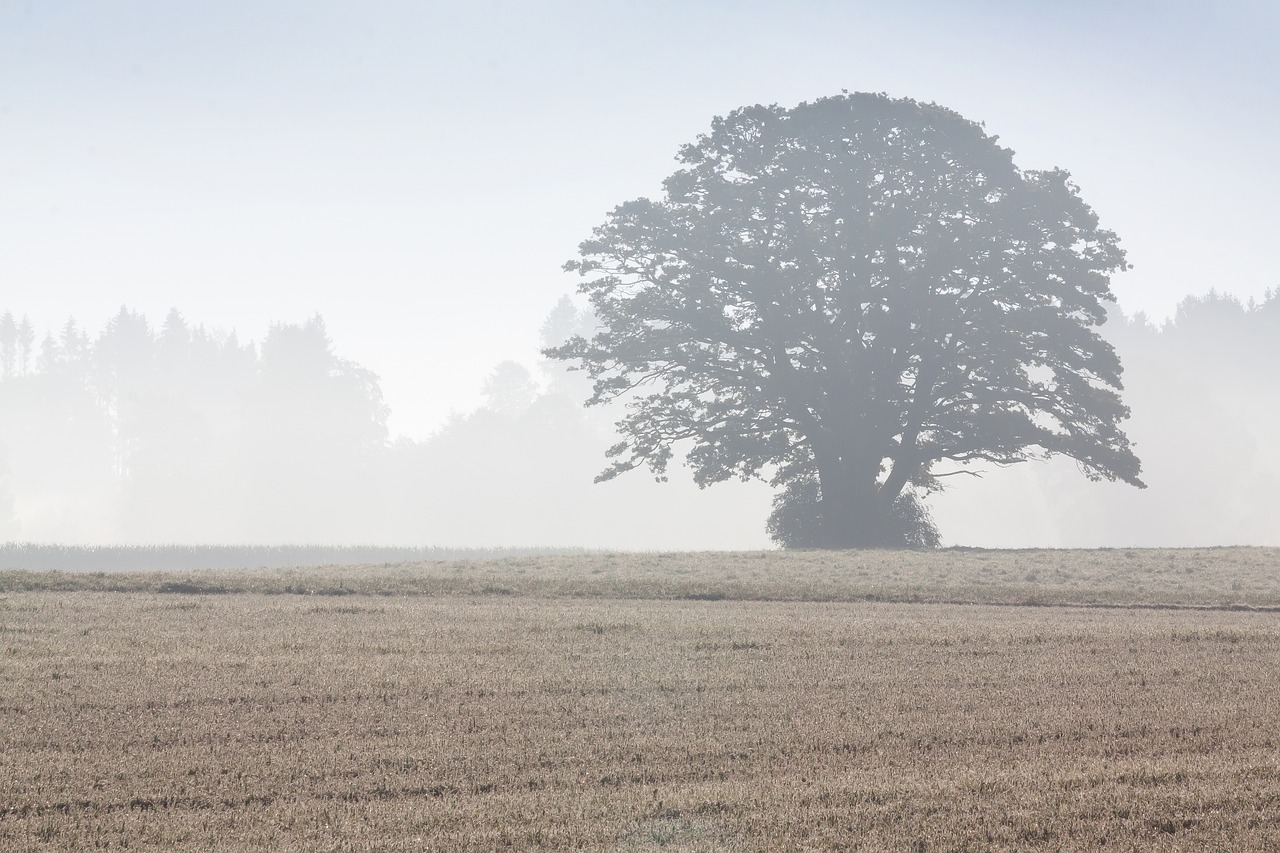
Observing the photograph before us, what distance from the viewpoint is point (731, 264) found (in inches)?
1439

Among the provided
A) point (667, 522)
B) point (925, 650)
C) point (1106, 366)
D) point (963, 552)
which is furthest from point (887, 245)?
point (667, 522)

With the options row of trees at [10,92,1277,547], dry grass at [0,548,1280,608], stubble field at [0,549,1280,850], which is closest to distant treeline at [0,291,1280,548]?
row of trees at [10,92,1277,547]

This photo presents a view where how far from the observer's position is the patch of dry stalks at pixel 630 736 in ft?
22.3

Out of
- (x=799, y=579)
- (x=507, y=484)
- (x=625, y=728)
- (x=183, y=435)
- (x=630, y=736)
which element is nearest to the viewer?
(x=630, y=736)

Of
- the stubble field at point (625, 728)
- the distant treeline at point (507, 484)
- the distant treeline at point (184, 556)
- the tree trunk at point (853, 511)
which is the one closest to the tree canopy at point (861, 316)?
the tree trunk at point (853, 511)

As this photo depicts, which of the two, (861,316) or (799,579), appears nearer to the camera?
(799,579)

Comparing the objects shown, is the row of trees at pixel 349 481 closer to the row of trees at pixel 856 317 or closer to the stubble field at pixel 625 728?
the row of trees at pixel 856 317

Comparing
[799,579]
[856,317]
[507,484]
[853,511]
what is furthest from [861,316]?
[507,484]

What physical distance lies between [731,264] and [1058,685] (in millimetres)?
26471

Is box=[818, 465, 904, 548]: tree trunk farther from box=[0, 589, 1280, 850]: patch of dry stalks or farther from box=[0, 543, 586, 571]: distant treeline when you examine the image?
box=[0, 589, 1280, 850]: patch of dry stalks

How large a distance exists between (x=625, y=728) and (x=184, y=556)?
33567mm

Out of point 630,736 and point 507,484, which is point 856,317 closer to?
point 630,736

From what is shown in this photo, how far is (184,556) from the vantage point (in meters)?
39.3

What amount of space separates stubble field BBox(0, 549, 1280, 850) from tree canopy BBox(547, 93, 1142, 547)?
59.7 ft
